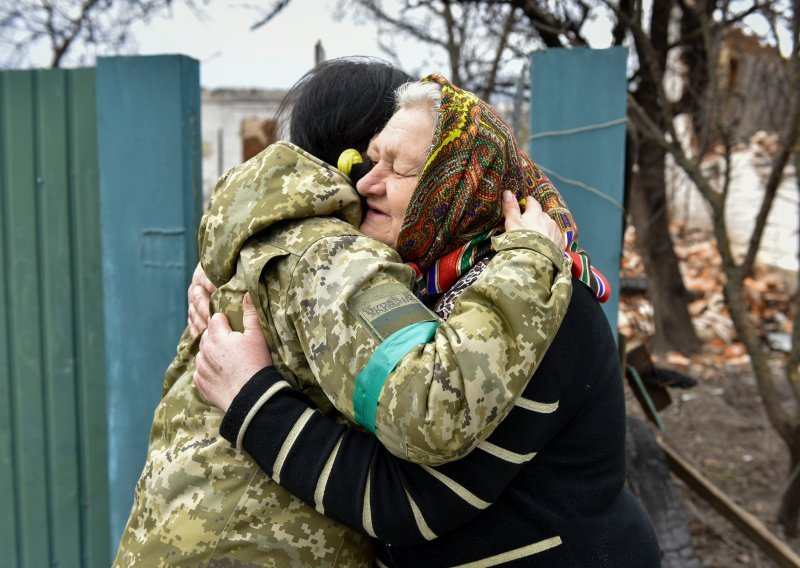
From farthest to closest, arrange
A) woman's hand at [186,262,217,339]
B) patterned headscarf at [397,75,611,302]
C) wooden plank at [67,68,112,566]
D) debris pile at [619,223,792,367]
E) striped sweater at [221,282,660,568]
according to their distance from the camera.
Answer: debris pile at [619,223,792,367], wooden plank at [67,68,112,566], woman's hand at [186,262,217,339], patterned headscarf at [397,75,611,302], striped sweater at [221,282,660,568]

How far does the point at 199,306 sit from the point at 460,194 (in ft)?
2.32

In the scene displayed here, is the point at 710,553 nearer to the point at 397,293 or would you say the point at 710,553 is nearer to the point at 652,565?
the point at 652,565

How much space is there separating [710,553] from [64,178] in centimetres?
394

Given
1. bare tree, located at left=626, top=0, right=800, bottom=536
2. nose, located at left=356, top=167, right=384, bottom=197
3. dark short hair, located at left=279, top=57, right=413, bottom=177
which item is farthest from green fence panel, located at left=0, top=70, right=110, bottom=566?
bare tree, located at left=626, top=0, right=800, bottom=536

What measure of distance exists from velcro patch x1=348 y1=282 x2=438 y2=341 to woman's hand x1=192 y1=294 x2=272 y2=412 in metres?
0.28

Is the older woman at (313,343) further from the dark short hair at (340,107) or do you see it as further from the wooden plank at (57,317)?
the wooden plank at (57,317)

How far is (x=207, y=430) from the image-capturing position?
1537mm

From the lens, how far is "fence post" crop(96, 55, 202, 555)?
2.54 metres

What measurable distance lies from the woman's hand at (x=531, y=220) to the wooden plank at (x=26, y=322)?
1.99m

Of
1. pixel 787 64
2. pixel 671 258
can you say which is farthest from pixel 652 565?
pixel 671 258

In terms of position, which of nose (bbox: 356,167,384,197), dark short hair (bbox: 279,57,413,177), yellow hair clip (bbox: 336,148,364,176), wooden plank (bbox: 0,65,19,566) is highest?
dark short hair (bbox: 279,57,413,177)

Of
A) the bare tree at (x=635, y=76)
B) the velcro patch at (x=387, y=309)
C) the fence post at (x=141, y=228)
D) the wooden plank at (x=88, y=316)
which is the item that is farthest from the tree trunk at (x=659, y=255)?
the velcro patch at (x=387, y=309)

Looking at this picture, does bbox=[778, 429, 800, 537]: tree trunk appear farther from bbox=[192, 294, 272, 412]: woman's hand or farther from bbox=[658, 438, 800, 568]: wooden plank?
bbox=[192, 294, 272, 412]: woman's hand

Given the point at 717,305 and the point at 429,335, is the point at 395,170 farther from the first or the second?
the point at 717,305
